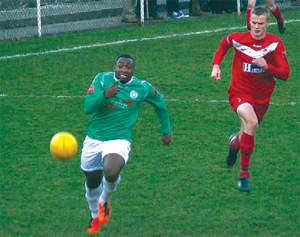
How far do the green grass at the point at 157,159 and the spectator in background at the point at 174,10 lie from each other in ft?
11.8

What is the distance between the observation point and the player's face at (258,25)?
24.3 ft

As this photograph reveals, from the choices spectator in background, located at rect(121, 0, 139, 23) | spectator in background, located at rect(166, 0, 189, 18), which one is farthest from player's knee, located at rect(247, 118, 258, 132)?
spectator in background, located at rect(166, 0, 189, 18)

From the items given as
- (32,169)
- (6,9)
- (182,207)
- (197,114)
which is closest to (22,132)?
(32,169)

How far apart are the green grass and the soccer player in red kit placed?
59 centimetres

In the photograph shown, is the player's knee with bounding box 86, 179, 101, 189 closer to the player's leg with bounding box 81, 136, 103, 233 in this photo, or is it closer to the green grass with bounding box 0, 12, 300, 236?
the player's leg with bounding box 81, 136, 103, 233

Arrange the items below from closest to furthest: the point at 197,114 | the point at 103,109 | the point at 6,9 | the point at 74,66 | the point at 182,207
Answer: the point at 103,109, the point at 182,207, the point at 197,114, the point at 74,66, the point at 6,9

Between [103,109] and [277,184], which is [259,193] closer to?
[277,184]

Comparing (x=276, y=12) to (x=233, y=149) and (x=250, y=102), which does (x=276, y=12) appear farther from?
(x=250, y=102)

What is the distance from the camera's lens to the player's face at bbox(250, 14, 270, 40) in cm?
741

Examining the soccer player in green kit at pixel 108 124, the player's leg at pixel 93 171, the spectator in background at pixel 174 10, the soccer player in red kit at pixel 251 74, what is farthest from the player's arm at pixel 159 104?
the spectator in background at pixel 174 10

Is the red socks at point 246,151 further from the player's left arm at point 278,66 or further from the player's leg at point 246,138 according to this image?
the player's left arm at point 278,66

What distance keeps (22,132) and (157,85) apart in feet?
10.9

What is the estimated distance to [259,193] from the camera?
24.9ft

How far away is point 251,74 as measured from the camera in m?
7.64
